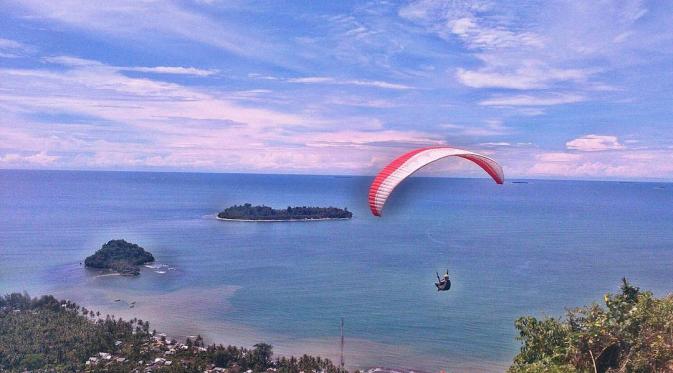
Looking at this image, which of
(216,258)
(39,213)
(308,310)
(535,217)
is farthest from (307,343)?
(39,213)

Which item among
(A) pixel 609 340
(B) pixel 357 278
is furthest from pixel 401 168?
(B) pixel 357 278

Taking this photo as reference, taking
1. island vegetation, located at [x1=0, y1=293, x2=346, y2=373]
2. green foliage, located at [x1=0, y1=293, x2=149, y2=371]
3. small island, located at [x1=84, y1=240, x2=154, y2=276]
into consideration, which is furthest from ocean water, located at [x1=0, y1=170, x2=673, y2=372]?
green foliage, located at [x1=0, y1=293, x2=149, y2=371]

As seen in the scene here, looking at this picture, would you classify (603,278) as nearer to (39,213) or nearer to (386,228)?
(386,228)

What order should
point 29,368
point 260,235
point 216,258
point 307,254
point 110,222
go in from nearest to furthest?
point 29,368
point 216,258
point 307,254
point 260,235
point 110,222

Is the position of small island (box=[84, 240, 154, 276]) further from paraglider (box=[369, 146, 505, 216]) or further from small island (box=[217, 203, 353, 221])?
small island (box=[217, 203, 353, 221])

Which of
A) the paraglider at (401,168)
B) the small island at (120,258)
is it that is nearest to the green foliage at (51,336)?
the small island at (120,258)

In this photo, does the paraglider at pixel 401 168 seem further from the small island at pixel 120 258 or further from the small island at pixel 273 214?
the small island at pixel 273 214

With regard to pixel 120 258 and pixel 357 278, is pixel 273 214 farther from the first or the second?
pixel 357 278

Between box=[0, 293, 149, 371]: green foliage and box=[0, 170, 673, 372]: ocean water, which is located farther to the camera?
box=[0, 170, 673, 372]: ocean water
